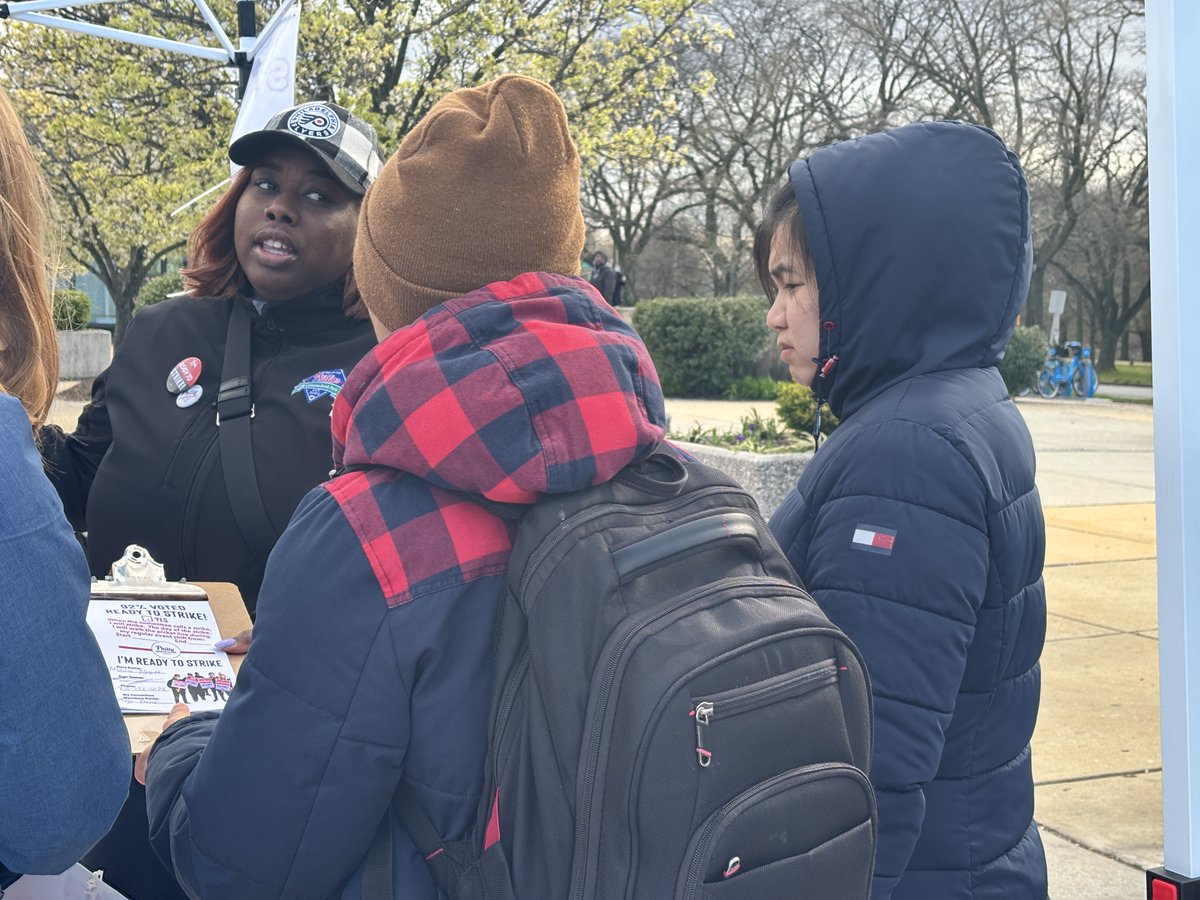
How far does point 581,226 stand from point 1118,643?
5.55 m

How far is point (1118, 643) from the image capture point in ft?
20.7

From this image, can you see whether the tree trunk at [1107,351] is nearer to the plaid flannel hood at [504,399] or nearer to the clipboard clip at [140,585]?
the clipboard clip at [140,585]

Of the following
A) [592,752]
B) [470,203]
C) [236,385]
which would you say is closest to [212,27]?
[236,385]

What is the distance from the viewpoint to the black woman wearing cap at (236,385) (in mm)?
2516

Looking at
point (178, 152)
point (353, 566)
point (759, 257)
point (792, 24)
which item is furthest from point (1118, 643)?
point (792, 24)

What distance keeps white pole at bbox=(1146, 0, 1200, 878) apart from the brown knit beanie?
752 millimetres

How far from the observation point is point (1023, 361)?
21.6 metres

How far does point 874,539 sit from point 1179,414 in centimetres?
45

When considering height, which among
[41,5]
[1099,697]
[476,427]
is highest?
[41,5]

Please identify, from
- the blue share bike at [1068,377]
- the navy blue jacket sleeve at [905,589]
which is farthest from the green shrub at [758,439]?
the blue share bike at [1068,377]

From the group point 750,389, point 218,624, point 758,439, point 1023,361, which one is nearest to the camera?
point 218,624

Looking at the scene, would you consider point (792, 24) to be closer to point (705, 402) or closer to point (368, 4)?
point (705, 402)

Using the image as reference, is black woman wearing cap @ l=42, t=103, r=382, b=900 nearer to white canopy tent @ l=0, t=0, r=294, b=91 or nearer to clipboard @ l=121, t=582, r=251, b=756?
clipboard @ l=121, t=582, r=251, b=756

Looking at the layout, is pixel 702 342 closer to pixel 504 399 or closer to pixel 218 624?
pixel 218 624
